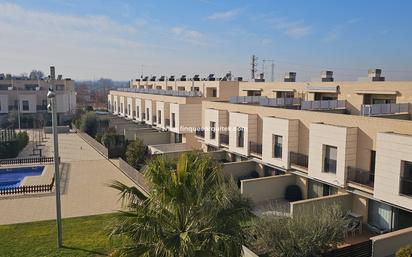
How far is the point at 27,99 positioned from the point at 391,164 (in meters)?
63.8

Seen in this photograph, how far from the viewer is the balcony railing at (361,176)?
18.9 metres

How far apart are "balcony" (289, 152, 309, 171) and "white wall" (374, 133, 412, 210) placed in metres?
5.62

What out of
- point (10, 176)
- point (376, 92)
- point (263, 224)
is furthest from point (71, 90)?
point (263, 224)

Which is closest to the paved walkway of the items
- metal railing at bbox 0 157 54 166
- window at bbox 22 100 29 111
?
metal railing at bbox 0 157 54 166

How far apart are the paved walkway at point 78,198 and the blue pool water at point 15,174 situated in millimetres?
2629

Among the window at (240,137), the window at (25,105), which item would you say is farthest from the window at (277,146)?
the window at (25,105)

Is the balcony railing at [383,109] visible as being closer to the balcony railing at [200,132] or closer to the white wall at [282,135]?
the white wall at [282,135]

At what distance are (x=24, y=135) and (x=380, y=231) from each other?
39886 mm

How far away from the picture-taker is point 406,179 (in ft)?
54.7

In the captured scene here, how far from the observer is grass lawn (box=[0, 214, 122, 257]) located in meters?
16.1

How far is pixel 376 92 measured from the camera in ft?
82.5

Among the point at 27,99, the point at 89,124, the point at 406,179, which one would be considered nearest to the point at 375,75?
the point at 406,179

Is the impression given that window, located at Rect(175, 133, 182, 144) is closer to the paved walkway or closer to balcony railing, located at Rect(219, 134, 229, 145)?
the paved walkway

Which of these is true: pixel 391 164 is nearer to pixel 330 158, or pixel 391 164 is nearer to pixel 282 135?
pixel 330 158
